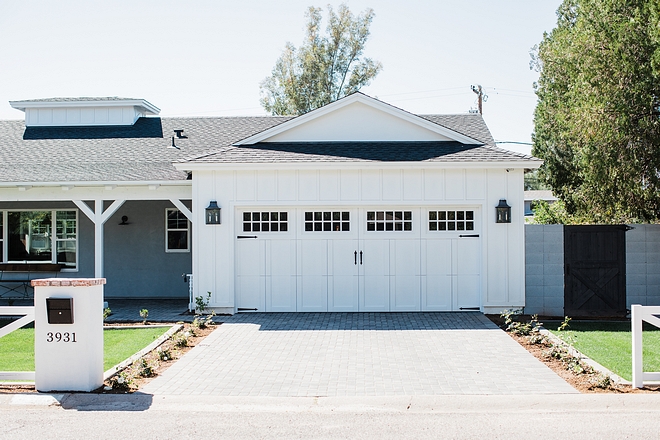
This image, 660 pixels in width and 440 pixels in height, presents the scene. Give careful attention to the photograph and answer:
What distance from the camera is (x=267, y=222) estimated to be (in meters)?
13.6

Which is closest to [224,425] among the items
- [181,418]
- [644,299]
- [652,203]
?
[181,418]

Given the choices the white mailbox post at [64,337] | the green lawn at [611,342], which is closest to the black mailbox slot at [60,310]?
the white mailbox post at [64,337]

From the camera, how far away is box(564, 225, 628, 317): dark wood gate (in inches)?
524

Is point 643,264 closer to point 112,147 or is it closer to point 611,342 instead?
point 611,342

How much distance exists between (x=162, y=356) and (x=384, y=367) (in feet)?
10.2

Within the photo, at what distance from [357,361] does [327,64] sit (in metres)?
29.5

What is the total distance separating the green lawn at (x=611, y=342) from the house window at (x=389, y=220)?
10.9ft

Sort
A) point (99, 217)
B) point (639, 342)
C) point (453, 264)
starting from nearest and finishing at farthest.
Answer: point (639, 342) → point (453, 264) → point (99, 217)

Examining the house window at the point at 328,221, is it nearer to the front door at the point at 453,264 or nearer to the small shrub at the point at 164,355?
the front door at the point at 453,264

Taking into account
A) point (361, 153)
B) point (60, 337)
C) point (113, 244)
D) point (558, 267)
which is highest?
point (361, 153)

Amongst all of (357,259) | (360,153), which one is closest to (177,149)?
(360,153)

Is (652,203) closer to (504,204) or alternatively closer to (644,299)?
(644,299)

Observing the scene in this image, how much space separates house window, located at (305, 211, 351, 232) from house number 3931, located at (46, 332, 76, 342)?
21.9ft

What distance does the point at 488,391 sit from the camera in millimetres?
7598
